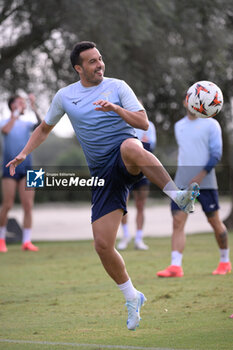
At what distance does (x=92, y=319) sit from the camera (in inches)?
222

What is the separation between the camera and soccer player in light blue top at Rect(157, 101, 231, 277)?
8.20 metres

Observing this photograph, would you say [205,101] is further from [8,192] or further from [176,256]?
[8,192]

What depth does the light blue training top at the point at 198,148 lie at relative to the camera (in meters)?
8.23

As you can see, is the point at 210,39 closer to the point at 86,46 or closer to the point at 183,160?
the point at 183,160

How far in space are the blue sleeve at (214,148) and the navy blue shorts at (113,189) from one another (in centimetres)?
318

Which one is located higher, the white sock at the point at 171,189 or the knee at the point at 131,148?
the knee at the point at 131,148

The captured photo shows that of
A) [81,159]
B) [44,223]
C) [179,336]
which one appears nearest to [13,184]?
[179,336]

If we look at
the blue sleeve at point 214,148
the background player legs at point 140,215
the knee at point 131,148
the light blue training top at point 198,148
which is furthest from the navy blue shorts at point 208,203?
the background player legs at point 140,215

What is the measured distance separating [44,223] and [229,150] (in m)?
7.81

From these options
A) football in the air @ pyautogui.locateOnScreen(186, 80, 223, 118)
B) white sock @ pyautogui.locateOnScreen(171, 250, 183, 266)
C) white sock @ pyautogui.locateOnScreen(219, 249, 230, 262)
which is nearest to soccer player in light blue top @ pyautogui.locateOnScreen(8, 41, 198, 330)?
football in the air @ pyautogui.locateOnScreen(186, 80, 223, 118)

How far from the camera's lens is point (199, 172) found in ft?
26.8

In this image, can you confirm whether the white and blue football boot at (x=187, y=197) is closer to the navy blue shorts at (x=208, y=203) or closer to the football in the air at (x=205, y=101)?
the football in the air at (x=205, y=101)

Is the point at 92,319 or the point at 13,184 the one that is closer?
the point at 92,319

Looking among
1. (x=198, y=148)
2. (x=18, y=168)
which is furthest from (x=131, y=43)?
(x=198, y=148)
